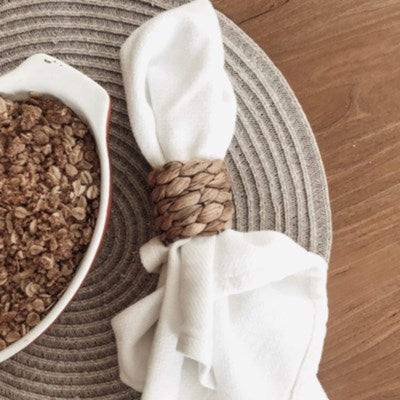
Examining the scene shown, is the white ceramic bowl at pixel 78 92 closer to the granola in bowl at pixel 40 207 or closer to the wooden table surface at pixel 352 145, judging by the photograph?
the granola in bowl at pixel 40 207

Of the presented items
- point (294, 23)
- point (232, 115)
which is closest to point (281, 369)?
point (232, 115)

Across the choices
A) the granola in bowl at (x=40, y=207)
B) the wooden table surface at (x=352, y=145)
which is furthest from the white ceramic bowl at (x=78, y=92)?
the wooden table surface at (x=352, y=145)

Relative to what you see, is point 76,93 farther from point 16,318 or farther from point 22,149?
point 16,318

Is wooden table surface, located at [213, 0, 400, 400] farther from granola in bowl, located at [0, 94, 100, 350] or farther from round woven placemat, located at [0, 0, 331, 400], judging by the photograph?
granola in bowl, located at [0, 94, 100, 350]

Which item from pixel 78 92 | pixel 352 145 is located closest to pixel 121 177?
pixel 78 92

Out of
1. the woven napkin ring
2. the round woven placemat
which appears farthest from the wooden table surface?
the woven napkin ring

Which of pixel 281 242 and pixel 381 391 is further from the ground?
pixel 281 242
